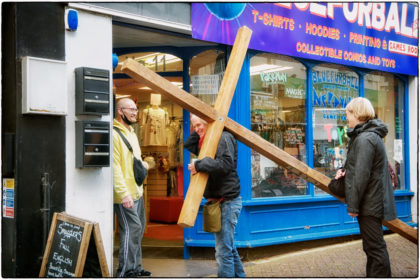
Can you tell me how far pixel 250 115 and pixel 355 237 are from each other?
2.98 meters

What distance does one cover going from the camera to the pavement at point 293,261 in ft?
18.9

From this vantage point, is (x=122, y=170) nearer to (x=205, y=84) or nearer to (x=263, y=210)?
(x=205, y=84)

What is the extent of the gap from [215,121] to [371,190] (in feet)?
5.23

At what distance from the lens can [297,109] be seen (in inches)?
291

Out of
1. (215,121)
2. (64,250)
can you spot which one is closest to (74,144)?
(64,250)

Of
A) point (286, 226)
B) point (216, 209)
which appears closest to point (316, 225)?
point (286, 226)

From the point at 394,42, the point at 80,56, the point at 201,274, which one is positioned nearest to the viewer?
the point at 80,56

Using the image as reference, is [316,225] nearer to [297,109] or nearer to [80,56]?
[297,109]

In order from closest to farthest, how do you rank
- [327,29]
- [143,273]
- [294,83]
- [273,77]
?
[143,273], [273,77], [294,83], [327,29]

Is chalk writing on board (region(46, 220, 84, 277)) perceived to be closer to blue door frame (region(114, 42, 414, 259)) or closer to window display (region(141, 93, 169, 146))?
blue door frame (region(114, 42, 414, 259))

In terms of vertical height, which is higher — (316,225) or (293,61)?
(293,61)

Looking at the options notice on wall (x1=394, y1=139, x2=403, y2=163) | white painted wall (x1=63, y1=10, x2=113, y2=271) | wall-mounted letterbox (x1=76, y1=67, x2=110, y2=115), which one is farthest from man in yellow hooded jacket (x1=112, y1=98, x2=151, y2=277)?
notice on wall (x1=394, y1=139, x2=403, y2=163)

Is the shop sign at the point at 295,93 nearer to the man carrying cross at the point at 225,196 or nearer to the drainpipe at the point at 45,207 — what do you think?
the man carrying cross at the point at 225,196

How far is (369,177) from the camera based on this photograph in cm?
423
